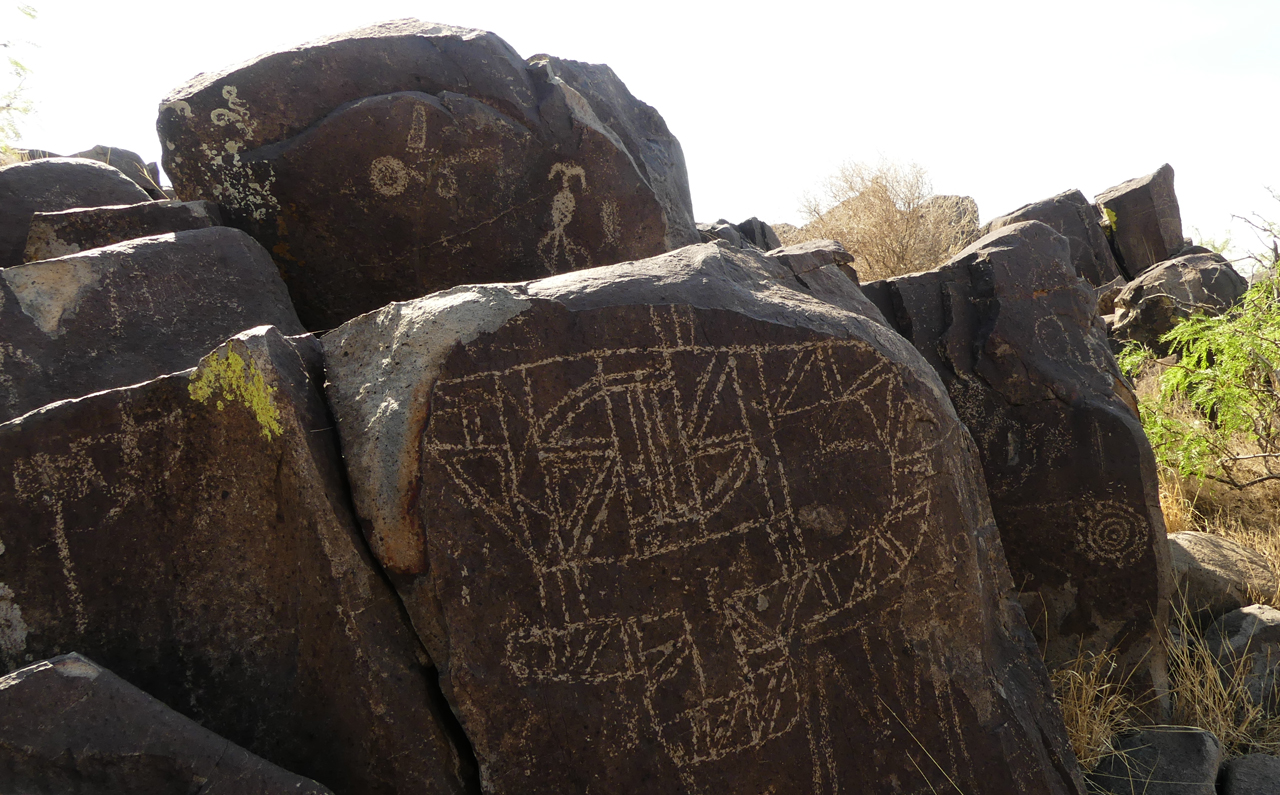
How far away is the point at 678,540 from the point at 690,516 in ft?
0.20

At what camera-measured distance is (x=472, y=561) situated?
1.86 m

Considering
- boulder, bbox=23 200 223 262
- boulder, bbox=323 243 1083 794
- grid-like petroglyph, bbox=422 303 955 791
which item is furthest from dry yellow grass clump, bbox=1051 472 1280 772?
boulder, bbox=23 200 223 262

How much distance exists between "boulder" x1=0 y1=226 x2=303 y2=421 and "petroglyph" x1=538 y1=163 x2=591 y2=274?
91cm

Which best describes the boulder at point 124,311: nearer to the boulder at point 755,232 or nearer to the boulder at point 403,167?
the boulder at point 403,167

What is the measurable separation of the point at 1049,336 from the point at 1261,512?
84.1 inches

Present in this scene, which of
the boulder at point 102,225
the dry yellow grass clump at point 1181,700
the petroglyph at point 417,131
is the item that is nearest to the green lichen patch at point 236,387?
→ the boulder at point 102,225

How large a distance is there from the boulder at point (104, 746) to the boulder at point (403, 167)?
1609 mm

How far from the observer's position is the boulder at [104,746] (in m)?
1.50

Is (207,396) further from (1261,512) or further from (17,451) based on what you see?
(1261,512)

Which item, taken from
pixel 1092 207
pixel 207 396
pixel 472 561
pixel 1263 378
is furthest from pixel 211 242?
pixel 1092 207

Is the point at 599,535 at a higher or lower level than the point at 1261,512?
higher

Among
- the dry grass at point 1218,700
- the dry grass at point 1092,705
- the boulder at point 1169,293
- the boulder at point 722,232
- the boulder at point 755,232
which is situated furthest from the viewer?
the boulder at point 1169,293

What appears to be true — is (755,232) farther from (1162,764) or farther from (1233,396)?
(1162,764)

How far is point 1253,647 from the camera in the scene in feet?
10.6
